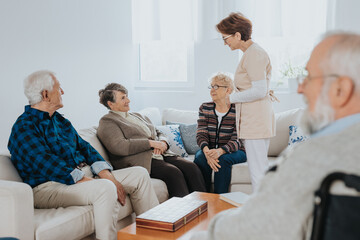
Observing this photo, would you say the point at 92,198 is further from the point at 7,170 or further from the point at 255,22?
the point at 255,22

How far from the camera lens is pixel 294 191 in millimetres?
1024

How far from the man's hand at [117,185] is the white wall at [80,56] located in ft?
2.38

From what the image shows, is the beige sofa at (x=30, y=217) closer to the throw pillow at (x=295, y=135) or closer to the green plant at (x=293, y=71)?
the throw pillow at (x=295, y=135)

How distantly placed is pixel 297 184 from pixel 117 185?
2.01 m

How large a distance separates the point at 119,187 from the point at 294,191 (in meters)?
2.00

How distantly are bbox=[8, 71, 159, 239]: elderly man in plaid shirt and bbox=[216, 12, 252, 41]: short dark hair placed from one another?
114 cm

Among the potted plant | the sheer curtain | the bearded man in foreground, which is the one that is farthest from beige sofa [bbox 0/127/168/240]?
the sheer curtain

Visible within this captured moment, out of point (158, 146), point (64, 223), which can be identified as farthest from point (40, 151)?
point (158, 146)

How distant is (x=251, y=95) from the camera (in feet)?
9.64

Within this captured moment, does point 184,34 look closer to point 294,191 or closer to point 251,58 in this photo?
point 251,58

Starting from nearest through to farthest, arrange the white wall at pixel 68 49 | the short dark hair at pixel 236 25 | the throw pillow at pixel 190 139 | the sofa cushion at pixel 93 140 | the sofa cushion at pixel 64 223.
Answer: the sofa cushion at pixel 64 223
the short dark hair at pixel 236 25
the sofa cushion at pixel 93 140
the white wall at pixel 68 49
the throw pillow at pixel 190 139

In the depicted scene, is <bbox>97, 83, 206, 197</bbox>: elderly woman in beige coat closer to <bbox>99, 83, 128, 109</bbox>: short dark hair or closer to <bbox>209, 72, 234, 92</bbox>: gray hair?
<bbox>99, 83, 128, 109</bbox>: short dark hair

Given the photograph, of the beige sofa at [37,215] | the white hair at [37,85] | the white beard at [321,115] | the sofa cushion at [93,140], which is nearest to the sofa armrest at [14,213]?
the beige sofa at [37,215]

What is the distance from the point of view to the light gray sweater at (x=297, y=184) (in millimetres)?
999
